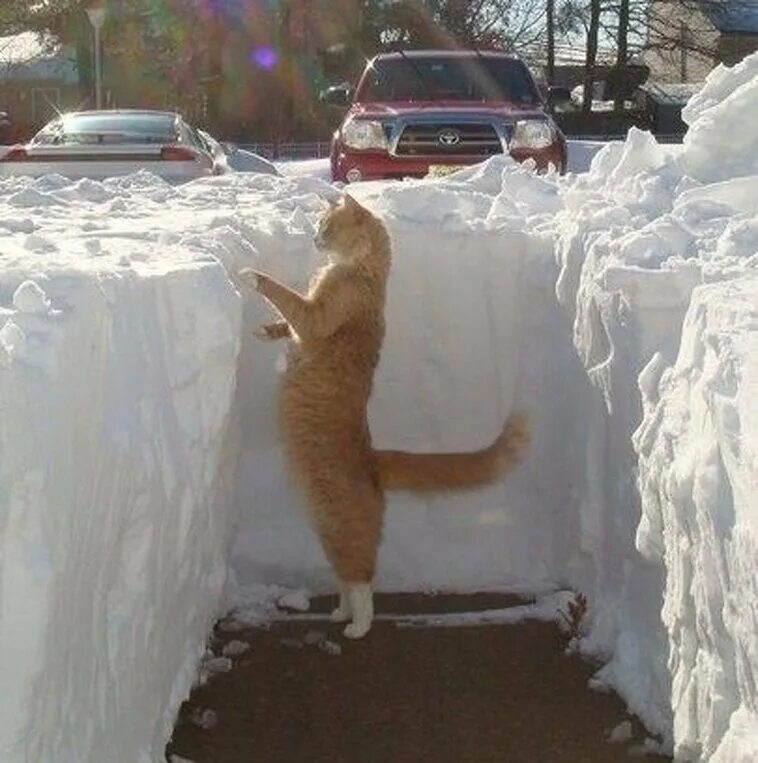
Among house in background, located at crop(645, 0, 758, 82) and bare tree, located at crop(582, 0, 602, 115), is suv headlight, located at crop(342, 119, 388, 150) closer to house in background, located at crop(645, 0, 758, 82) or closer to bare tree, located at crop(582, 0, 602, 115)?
bare tree, located at crop(582, 0, 602, 115)

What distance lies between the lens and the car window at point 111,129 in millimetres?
12125

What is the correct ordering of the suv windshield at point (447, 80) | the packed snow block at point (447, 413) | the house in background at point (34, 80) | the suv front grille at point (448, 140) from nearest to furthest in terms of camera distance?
the packed snow block at point (447, 413) → the suv front grille at point (448, 140) → the suv windshield at point (447, 80) → the house in background at point (34, 80)

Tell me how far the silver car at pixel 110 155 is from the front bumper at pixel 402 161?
1104 mm

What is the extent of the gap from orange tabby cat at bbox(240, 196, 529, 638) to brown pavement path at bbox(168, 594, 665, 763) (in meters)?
0.30

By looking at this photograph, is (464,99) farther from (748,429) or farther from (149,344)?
(748,429)

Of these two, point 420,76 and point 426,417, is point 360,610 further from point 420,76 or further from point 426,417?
point 420,76

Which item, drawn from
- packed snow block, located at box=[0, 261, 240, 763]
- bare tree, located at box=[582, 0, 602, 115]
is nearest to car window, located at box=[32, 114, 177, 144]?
packed snow block, located at box=[0, 261, 240, 763]

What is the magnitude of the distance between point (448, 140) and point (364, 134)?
2.46 ft

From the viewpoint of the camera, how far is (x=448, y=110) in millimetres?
12578

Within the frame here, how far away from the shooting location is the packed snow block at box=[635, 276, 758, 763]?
2756mm

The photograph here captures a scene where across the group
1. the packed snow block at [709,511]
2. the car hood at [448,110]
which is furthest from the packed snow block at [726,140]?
the car hood at [448,110]

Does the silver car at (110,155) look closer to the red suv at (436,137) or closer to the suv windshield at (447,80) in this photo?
the red suv at (436,137)

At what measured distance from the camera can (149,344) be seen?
141 inches

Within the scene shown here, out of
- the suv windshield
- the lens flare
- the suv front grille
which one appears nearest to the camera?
the suv front grille
